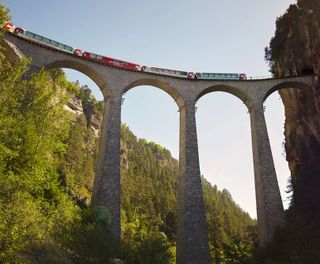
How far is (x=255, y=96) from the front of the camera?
36344 millimetres

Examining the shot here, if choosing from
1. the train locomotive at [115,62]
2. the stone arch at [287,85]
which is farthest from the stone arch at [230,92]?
the stone arch at [287,85]

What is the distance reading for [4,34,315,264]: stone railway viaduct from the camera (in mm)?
27625

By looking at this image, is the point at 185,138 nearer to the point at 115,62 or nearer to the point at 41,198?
the point at 115,62

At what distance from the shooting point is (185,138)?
32.5 metres

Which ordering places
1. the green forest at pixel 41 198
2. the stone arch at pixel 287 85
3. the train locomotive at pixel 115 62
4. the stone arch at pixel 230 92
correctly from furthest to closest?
the stone arch at pixel 287 85, the stone arch at pixel 230 92, the train locomotive at pixel 115 62, the green forest at pixel 41 198

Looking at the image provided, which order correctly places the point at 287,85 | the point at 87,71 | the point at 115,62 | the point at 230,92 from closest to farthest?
the point at 87,71, the point at 115,62, the point at 287,85, the point at 230,92

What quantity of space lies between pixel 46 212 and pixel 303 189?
2426cm

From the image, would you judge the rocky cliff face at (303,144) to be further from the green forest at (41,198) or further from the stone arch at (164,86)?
the stone arch at (164,86)

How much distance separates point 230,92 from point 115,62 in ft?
44.6

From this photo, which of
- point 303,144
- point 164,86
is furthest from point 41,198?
point 303,144

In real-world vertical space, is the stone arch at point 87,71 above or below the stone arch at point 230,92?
below

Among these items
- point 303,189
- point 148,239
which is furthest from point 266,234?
point 148,239

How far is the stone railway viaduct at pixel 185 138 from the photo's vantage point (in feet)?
90.6

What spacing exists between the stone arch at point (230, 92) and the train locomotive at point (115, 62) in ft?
3.36
